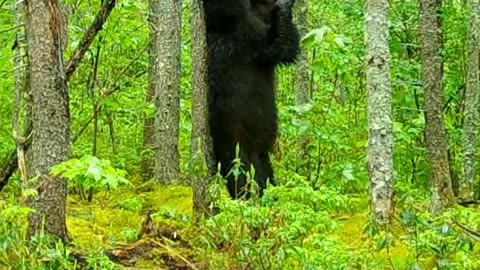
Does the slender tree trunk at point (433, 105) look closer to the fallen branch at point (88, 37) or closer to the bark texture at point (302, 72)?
the fallen branch at point (88, 37)

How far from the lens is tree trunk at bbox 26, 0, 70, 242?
423 cm

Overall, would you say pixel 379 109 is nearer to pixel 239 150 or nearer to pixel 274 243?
pixel 239 150

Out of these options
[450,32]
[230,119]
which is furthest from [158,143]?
[450,32]

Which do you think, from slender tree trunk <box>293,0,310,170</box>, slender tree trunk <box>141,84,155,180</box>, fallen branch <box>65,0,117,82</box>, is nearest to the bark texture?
slender tree trunk <box>293,0,310,170</box>

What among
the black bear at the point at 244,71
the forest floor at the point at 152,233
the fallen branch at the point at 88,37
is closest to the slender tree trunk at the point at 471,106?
the forest floor at the point at 152,233

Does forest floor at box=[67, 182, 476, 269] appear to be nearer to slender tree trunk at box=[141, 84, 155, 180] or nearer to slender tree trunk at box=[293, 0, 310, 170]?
slender tree trunk at box=[141, 84, 155, 180]

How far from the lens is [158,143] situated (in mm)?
8930

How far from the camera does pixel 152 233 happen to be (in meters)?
5.21

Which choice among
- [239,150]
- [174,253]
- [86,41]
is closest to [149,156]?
[239,150]

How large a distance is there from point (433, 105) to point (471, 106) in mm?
3012

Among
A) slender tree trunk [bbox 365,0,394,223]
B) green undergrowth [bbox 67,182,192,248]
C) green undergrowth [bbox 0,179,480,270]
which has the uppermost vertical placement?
slender tree trunk [bbox 365,0,394,223]

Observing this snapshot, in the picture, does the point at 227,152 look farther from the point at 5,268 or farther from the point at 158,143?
the point at 158,143

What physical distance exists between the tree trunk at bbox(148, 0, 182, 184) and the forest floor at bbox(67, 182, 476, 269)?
0.36 m

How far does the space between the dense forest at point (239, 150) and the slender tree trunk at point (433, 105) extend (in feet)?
0.04
